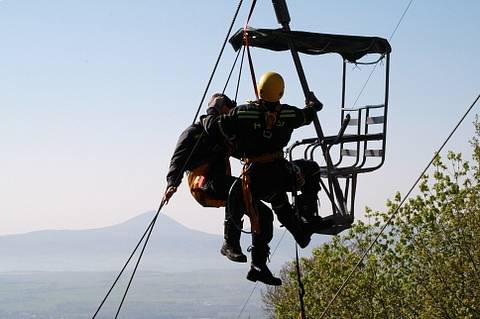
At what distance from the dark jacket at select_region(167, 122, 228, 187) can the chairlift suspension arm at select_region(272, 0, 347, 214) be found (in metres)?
1.00

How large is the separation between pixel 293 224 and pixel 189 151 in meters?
1.33

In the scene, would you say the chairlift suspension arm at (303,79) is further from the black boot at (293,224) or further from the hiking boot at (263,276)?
the hiking boot at (263,276)

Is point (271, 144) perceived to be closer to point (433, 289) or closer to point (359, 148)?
point (359, 148)

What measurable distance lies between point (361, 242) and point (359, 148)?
66.7ft

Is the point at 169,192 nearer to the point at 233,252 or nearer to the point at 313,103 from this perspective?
the point at 233,252

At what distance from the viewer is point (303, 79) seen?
7129 mm

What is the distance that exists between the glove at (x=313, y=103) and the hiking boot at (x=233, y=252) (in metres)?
1.45

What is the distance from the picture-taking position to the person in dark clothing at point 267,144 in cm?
639

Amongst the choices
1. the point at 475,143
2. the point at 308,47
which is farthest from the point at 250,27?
the point at 475,143

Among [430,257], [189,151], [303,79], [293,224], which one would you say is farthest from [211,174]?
[430,257]

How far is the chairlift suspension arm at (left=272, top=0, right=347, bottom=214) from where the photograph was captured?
23.3ft

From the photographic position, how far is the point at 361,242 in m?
27.8

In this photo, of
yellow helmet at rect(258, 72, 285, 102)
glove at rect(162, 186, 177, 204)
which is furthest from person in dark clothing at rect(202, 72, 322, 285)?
glove at rect(162, 186, 177, 204)

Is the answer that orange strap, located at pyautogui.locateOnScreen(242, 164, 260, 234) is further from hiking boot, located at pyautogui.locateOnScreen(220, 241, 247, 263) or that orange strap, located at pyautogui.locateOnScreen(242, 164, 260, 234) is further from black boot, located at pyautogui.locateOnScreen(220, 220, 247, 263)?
hiking boot, located at pyautogui.locateOnScreen(220, 241, 247, 263)
